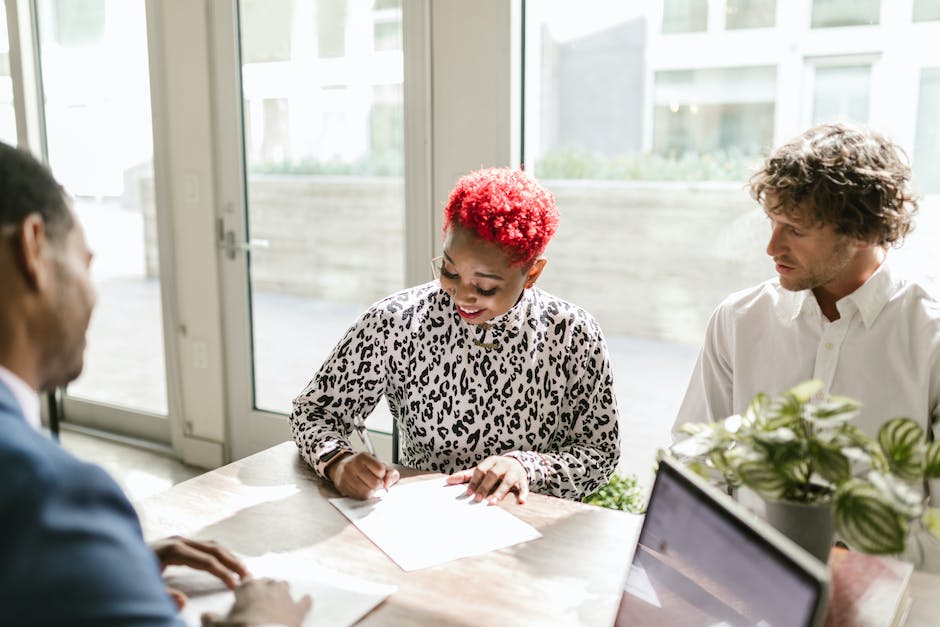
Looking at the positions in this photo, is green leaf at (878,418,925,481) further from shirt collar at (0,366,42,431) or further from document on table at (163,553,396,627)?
shirt collar at (0,366,42,431)

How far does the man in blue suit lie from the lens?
0.66 m

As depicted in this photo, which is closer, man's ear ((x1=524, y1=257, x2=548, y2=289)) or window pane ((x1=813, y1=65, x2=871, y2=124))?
man's ear ((x1=524, y1=257, x2=548, y2=289))

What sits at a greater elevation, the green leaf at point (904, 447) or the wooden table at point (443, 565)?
the green leaf at point (904, 447)

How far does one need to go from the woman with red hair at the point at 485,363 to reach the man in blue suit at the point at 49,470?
0.82 metres

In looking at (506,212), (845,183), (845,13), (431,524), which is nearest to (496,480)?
(431,524)

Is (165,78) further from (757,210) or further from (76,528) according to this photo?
(76,528)

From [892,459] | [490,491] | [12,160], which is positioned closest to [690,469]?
[892,459]

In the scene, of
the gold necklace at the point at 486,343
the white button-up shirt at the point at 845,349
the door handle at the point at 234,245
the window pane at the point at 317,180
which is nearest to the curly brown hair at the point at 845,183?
the white button-up shirt at the point at 845,349

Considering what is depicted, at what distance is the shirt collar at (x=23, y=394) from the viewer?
2.38ft

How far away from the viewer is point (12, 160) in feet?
2.49

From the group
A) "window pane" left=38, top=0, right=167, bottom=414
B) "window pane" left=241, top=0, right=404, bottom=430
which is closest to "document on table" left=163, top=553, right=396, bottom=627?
"window pane" left=241, top=0, right=404, bottom=430

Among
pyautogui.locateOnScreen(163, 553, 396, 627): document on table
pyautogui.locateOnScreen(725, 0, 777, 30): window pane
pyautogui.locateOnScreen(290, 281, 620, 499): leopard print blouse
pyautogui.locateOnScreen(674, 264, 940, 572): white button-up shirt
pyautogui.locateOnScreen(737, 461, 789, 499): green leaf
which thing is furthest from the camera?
pyautogui.locateOnScreen(725, 0, 777, 30): window pane

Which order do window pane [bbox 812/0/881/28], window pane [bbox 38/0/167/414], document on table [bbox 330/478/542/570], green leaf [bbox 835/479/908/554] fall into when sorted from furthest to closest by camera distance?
window pane [bbox 38/0/167/414], window pane [bbox 812/0/881/28], document on table [bbox 330/478/542/570], green leaf [bbox 835/479/908/554]

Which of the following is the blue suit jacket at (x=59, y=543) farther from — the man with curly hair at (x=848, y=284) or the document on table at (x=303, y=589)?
the man with curly hair at (x=848, y=284)
